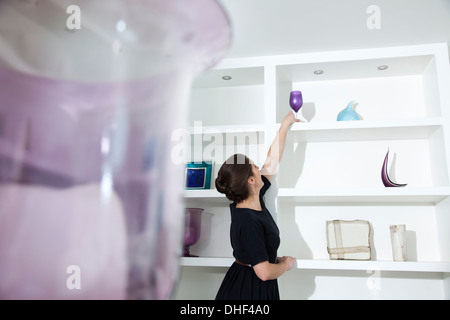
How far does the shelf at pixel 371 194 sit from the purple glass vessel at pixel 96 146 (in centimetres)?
128

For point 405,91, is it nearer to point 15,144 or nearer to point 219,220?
point 219,220

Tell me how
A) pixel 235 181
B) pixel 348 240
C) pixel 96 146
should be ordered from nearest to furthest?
pixel 96 146 → pixel 235 181 → pixel 348 240

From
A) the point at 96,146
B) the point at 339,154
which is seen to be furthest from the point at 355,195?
the point at 96,146

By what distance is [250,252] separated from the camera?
45.8 inches

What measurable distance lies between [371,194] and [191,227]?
2.46ft

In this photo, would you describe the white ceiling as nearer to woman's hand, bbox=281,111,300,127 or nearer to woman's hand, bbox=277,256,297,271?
woman's hand, bbox=281,111,300,127

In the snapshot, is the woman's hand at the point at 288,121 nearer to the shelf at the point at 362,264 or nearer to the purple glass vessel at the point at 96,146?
the shelf at the point at 362,264

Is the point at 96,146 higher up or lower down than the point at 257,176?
lower down

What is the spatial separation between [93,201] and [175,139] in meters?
0.07

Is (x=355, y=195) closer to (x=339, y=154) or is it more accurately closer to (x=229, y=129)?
(x=339, y=154)

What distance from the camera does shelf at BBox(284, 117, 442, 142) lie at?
1472 mm

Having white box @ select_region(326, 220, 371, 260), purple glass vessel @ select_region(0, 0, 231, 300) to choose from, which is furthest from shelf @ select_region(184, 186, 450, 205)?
purple glass vessel @ select_region(0, 0, 231, 300)

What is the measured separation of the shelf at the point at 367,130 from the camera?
147 cm

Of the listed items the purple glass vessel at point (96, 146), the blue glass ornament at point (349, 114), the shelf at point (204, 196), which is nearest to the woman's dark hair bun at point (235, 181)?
A: the shelf at point (204, 196)
